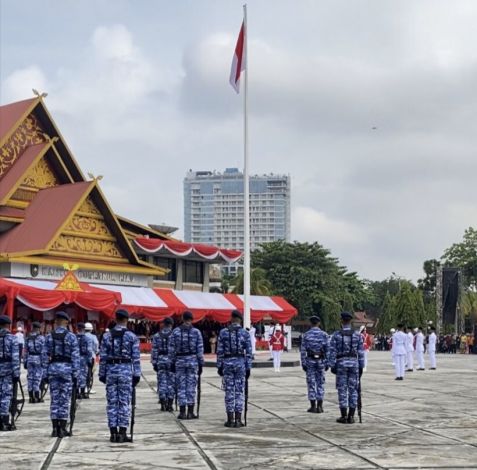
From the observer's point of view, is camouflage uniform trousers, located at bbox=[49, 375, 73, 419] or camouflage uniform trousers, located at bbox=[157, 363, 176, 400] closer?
camouflage uniform trousers, located at bbox=[49, 375, 73, 419]

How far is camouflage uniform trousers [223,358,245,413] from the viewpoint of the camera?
12.5m

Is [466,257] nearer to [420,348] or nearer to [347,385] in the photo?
[420,348]

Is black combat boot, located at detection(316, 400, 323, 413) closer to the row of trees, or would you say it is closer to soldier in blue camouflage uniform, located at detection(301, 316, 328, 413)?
soldier in blue camouflage uniform, located at detection(301, 316, 328, 413)

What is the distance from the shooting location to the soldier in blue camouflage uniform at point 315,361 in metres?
14.5

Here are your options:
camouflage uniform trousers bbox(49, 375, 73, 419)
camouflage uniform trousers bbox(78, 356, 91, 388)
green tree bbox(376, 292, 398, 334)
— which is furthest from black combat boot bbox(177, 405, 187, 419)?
green tree bbox(376, 292, 398, 334)

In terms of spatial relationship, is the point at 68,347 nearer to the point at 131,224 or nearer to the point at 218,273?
the point at 131,224

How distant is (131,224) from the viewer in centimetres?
5159

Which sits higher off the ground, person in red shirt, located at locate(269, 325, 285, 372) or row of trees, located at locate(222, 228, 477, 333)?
row of trees, located at locate(222, 228, 477, 333)

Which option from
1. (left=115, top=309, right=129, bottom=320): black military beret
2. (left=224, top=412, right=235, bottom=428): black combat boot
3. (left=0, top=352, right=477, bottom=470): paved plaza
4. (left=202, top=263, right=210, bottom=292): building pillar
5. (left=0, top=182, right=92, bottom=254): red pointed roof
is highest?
(left=0, top=182, right=92, bottom=254): red pointed roof

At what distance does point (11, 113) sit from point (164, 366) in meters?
33.1

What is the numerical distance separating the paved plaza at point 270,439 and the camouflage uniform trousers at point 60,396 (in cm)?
38

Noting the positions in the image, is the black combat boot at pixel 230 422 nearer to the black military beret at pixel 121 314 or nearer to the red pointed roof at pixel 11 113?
the black military beret at pixel 121 314

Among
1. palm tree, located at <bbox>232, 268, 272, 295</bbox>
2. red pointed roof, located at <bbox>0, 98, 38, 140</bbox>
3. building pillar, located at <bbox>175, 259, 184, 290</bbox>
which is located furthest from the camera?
palm tree, located at <bbox>232, 268, 272, 295</bbox>

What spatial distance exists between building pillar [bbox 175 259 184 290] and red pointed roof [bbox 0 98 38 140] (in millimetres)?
15253
